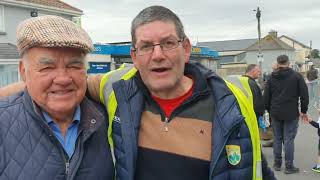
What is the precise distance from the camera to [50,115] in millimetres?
2338

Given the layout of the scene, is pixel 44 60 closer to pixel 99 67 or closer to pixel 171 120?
pixel 171 120

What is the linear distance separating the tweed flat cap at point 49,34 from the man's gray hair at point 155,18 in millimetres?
400

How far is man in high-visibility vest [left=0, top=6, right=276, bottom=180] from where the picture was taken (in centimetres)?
243

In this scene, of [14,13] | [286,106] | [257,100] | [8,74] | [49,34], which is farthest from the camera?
[14,13]

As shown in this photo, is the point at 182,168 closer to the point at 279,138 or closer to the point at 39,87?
the point at 39,87

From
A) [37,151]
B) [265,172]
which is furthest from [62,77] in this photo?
[265,172]

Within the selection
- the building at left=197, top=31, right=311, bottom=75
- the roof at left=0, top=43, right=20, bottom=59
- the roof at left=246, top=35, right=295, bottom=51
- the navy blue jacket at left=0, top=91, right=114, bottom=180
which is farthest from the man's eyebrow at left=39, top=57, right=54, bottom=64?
the roof at left=246, top=35, right=295, bottom=51


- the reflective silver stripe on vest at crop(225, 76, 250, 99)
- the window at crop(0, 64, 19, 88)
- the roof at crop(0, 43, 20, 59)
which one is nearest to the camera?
the reflective silver stripe on vest at crop(225, 76, 250, 99)

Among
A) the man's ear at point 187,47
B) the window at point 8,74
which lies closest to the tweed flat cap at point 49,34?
the man's ear at point 187,47

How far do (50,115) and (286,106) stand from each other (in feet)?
20.5

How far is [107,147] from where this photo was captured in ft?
8.05

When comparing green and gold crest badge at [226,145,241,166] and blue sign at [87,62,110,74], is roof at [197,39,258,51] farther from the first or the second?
green and gold crest badge at [226,145,241,166]

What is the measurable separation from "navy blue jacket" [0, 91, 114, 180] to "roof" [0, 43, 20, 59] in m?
18.6

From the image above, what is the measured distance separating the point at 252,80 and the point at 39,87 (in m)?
6.77
